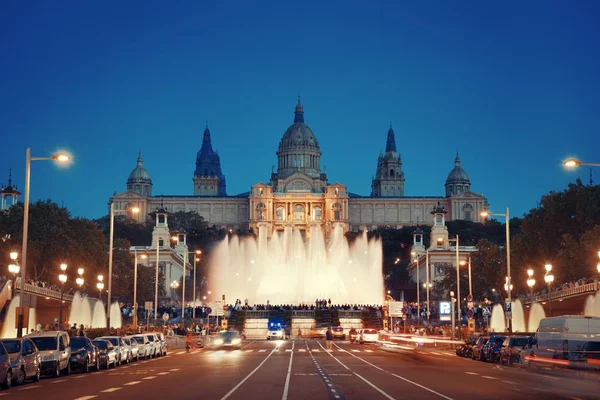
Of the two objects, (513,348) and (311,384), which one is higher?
(513,348)

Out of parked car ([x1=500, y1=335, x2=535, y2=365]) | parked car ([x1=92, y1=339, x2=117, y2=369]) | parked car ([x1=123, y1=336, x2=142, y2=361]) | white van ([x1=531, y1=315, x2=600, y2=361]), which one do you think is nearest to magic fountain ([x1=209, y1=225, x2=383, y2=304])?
parked car ([x1=123, y1=336, x2=142, y2=361])

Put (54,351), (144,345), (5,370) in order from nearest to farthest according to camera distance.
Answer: (5,370) < (54,351) < (144,345)

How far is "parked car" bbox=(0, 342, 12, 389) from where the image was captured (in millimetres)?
28953

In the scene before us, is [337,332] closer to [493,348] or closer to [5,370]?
[493,348]

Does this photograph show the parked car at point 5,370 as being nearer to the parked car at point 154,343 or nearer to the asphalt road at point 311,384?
the asphalt road at point 311,384

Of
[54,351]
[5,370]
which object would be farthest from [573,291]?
[5,370]

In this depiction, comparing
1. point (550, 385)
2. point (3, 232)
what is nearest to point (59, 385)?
point (550, 385)

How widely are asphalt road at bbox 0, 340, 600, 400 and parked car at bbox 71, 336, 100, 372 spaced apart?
949mm

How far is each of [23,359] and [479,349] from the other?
2691 cm

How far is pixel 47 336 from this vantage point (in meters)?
36.7

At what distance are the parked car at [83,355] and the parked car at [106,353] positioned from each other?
84cm

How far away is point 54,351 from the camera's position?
36.1 metres

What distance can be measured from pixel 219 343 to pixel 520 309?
42.0 m

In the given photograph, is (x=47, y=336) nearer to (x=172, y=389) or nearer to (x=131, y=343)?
(x=172, y=389)
